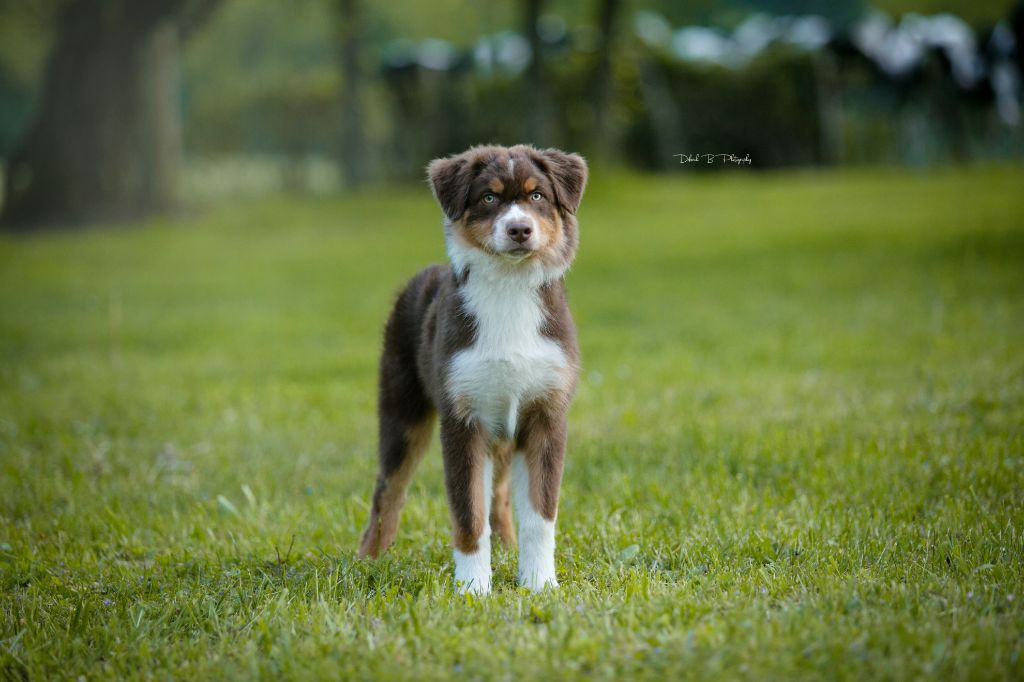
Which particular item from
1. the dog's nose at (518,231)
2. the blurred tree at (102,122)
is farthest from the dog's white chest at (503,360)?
the blurred tree at (102,122)

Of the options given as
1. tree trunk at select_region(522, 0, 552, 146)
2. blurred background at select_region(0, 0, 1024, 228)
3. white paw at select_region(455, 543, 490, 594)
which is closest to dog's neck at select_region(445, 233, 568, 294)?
white paw at select_region(455, 543, 490, 594)

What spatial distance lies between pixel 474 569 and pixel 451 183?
154cm

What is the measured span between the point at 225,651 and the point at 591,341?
679 centimetres

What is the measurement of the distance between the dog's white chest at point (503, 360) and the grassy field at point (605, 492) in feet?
2.40

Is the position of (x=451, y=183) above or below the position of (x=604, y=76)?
below

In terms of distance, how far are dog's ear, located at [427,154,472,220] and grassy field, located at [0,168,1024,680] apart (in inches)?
59.9

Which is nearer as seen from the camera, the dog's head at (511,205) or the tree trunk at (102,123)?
the dog's head at (511,205)

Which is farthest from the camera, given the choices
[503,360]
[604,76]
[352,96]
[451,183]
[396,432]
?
[352,96]

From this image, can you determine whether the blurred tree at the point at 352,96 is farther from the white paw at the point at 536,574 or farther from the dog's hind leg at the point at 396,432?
the white paw at the point at 536,574

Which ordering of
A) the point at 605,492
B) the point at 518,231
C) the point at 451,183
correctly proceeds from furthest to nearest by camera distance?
the point at 605,492 < the point at 451,183 < the point at 518,231

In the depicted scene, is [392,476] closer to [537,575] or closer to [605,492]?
[537,575]

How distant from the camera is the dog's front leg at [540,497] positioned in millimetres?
3973

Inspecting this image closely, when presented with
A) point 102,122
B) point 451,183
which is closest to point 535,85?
point 102,122

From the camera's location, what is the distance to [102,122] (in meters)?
20.9
